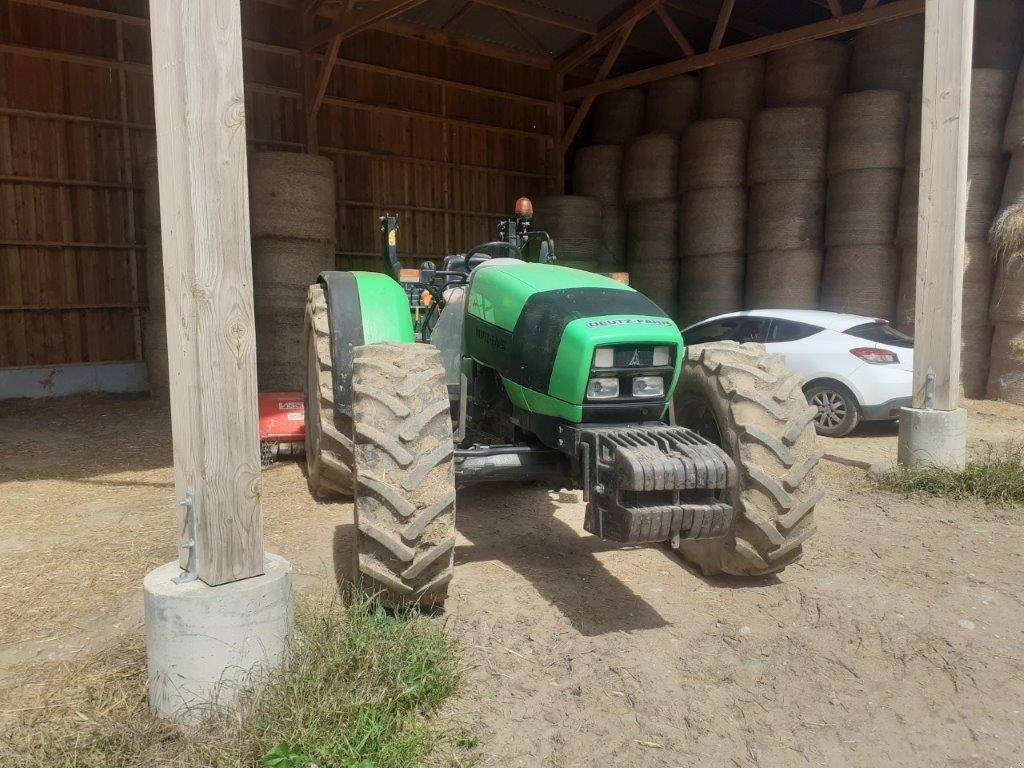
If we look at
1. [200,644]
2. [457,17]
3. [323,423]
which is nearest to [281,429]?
[323,423]

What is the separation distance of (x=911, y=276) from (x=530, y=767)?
848cm

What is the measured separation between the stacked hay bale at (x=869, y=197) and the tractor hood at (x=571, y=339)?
22.7 ft

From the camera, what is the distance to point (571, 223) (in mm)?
12039

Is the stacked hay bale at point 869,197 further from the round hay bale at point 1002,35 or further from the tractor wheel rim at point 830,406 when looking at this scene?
the tractor wheel rim at point 830,406

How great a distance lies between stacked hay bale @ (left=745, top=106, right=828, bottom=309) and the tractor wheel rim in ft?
9.91

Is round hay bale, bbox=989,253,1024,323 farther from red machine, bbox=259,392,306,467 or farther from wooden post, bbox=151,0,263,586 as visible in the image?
wooden post, bbox=151,0,263,586

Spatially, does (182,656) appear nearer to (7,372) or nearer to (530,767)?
(530,767)

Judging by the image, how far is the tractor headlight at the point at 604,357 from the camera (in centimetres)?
322

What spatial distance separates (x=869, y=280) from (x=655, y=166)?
362 centimetres

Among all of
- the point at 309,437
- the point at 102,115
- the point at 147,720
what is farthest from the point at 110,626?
the point at 102,115

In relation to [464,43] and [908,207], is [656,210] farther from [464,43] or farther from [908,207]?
[464,43]

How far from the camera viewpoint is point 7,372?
9.34 metres

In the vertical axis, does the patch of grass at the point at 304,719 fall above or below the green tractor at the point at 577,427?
below

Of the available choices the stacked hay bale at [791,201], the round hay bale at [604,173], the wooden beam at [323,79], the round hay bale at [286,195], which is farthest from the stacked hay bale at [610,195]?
the round hay bale at [286,195]
